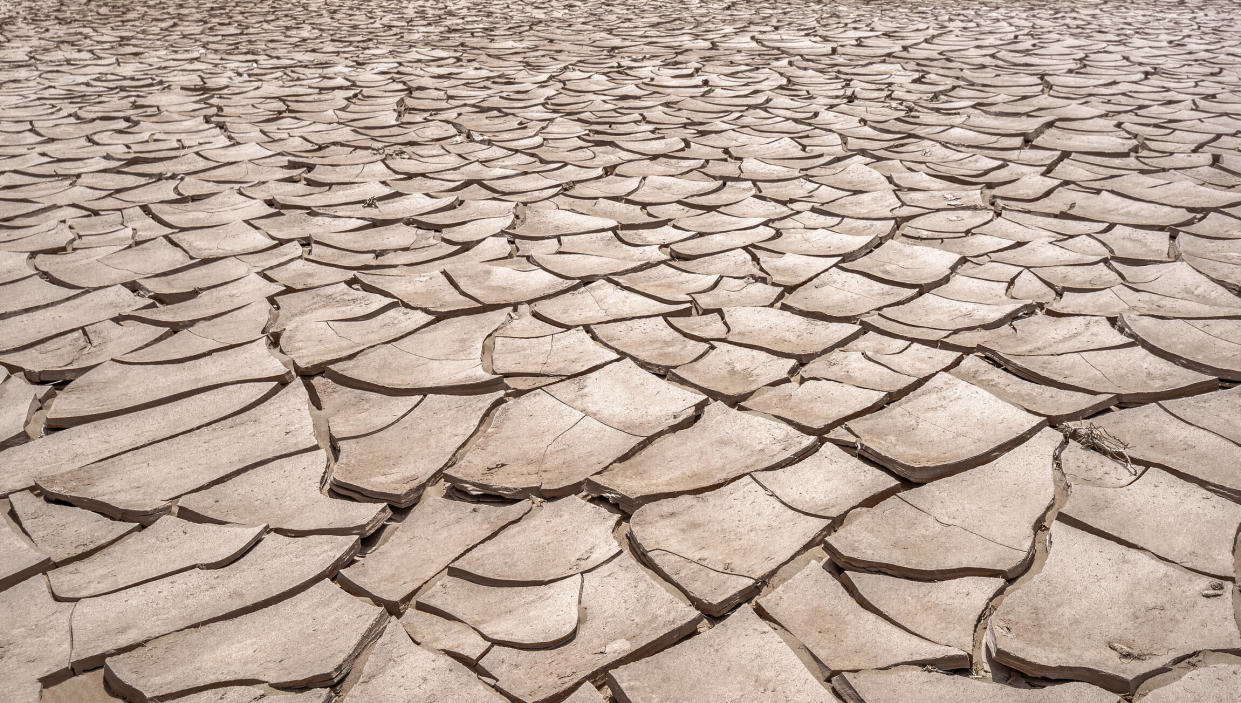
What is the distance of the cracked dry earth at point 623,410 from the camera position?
1.12 metres

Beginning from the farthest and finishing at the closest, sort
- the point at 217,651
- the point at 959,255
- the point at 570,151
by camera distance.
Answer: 1. the point at 570,151
2. the point at 959,255
3. the point at 217,651

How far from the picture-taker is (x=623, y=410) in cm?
166

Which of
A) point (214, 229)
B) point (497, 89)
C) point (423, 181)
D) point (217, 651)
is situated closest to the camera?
point (217, 651)

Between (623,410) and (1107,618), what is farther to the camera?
(623,410)

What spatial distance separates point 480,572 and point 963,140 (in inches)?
114

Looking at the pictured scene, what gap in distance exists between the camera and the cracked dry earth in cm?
112

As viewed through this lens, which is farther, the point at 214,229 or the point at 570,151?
the point at 570,151

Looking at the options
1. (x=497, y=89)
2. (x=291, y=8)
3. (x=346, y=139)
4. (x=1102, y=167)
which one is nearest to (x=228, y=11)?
(x=291, y=8)

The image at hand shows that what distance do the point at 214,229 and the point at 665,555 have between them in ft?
6.36

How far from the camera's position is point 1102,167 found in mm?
3041

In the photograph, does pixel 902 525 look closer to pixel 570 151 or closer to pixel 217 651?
pixel 217 651

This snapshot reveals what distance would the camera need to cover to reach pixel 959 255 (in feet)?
7.62

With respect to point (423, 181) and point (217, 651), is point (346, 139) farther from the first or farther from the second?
point (217, 651)

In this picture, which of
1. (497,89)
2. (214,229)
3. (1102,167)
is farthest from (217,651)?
(497,89)
